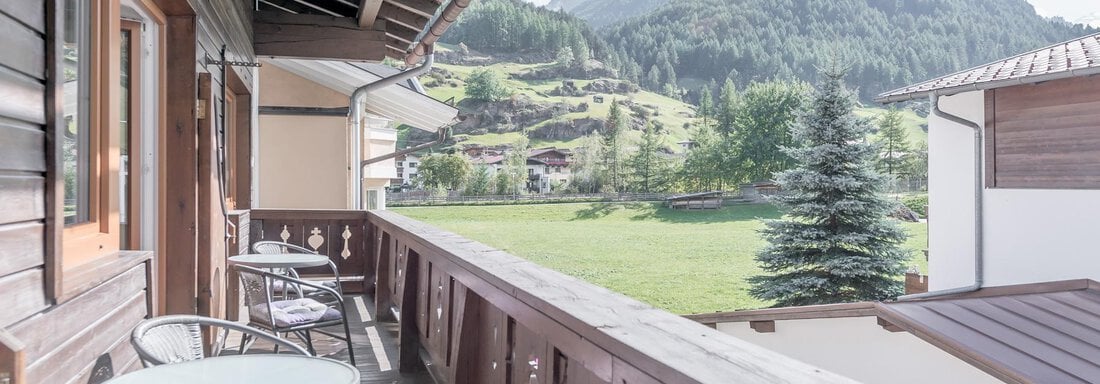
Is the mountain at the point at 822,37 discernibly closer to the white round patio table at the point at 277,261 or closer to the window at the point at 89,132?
the white round patio table at the point at 277,261

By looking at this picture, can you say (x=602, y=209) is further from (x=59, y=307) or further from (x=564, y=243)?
(x=59, y=307)

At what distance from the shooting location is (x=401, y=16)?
497 cm

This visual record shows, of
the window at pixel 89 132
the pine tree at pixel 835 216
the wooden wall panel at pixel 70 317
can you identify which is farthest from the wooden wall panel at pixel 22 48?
the pine tree at pixel 835 216

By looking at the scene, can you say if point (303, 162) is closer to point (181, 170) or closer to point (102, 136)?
point (181, 170)

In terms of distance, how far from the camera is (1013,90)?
8656 millimetres

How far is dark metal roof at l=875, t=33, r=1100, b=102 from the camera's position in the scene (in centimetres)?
749

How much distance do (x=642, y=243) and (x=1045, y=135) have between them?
2637 cm

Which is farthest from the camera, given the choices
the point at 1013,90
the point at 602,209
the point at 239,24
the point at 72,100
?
the point at 602,209

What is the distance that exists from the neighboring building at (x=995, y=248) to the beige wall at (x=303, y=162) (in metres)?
4.55

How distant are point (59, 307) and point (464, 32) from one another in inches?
3850

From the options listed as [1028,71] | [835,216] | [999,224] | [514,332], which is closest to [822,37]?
[835,216]

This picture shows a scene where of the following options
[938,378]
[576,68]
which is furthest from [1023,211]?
[576,68]

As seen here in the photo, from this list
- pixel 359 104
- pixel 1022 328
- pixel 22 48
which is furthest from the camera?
pixel 359 104

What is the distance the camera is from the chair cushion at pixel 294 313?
312cm
